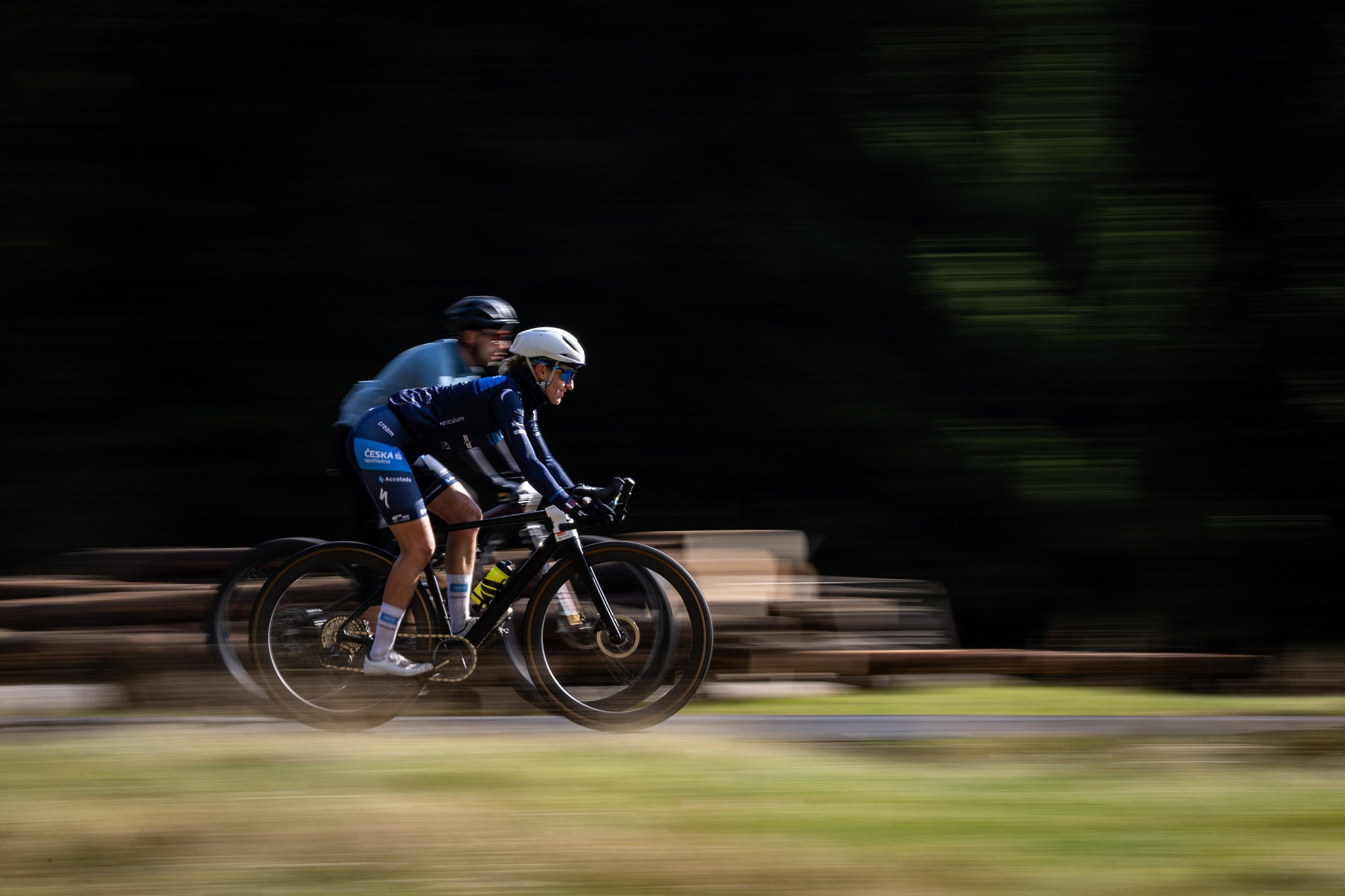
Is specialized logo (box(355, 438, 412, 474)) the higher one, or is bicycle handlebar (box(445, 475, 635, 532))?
specialized logo (box(355, 438, 412, 474))

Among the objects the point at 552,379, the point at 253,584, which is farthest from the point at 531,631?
the point at 253,584

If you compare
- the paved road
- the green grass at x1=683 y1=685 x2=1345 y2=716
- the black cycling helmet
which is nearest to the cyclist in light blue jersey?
the black cycling helmet

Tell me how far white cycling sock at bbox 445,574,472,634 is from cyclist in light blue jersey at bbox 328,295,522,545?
406 mm

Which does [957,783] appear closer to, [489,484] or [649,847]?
[649,847]

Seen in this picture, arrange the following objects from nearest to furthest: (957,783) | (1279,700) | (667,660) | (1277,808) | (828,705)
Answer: (1277,808) → (957,783) → (667,660) → (828,705) → (1279,700)

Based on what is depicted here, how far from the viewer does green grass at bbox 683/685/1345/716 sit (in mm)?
6707

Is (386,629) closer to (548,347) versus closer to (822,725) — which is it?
(548,347)

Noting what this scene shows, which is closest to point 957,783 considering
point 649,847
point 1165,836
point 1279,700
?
point 1165,836

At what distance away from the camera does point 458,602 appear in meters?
6.10

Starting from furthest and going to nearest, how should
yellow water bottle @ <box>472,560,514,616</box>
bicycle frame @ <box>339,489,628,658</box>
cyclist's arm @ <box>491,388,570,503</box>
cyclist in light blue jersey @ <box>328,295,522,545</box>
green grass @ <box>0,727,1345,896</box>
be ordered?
cyclist in light blue jersey @ <box>328,295,522,545</box> < yellow water bottle @ <box>472,560,514,616</box> < bicycle frame @ <box>339,489,628,658</box> < cyclist's arm @ <box>491,388,570,503</box> < green grass @ <box>0,727,1345,896</box>

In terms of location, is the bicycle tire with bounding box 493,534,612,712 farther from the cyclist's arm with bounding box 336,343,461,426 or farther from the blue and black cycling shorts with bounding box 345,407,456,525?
the cyclist's arm with bounding box 336,343,461,426

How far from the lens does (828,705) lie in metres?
6.90

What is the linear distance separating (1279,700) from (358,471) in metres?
4.49

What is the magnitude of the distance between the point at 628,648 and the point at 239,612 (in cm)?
166
